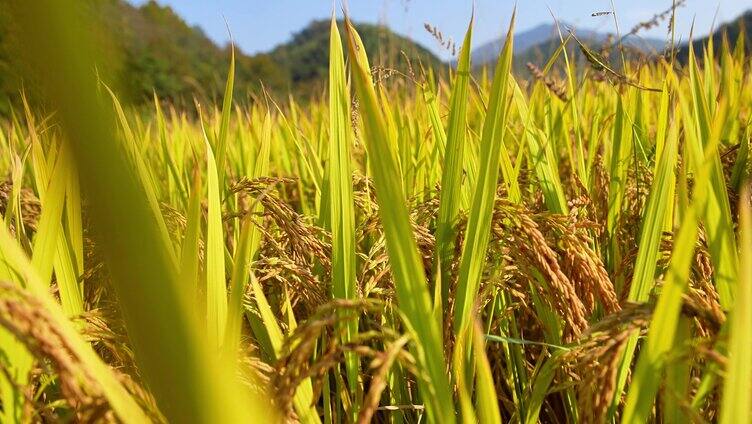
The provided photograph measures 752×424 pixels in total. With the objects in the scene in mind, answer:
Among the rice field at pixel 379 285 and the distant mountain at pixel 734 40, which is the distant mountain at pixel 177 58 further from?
the distant mountain at pixel 734 40

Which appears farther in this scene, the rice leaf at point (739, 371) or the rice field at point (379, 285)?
the rice leaf at point (739, 371)

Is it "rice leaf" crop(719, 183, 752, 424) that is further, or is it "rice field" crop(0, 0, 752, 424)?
"rice leaf" crop(719, 183, 752, 424)

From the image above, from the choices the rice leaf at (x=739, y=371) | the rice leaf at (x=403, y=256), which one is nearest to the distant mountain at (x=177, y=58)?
the rice leaf at (x=403, y=256)

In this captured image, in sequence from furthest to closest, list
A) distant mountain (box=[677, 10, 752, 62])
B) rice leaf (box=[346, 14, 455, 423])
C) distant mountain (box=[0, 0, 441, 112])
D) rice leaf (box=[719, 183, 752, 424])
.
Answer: distant mountain (box=[677, 10, 752, 62]) < rice leaf (box=[346, 14, 455, 423]) < rice leaf (box=[719, 183, 752, 424]) < distant mountain (box=[0, 0, 441, 112])

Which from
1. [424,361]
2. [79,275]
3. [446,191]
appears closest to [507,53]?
[446,191]

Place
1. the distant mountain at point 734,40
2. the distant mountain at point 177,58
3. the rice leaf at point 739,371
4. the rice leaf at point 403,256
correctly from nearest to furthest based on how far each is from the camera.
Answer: the distant mountain at point 177,58 < the rice leaf at point 739,371 < the rice leaf at point 403,256 < the distant mountain at point 734,40

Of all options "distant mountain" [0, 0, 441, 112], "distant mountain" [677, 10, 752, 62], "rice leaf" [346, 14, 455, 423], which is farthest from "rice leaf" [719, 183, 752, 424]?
"distant mountain" [677, 10, 752, 62]

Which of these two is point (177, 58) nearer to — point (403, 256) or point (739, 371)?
point (403, 256)

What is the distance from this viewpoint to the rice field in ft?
0.70

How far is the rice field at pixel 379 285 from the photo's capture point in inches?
8.5

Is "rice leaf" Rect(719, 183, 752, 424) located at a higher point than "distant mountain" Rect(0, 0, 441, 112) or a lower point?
lower

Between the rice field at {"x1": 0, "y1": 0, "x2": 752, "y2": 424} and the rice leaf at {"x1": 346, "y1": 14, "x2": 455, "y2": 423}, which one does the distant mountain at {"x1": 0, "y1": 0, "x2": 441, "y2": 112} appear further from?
the rice leaf at {"x1": 346, "y1": 14, "x2": 455, "y2": 423}

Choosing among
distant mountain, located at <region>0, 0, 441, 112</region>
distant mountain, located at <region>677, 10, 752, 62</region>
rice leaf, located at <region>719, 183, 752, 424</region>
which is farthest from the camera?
distant mountain, located at <region>677, 10, 752, 62</region>

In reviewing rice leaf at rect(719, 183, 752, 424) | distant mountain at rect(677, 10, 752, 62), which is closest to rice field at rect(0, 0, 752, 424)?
rice leaf at rect(719, 183, 752, 424)
